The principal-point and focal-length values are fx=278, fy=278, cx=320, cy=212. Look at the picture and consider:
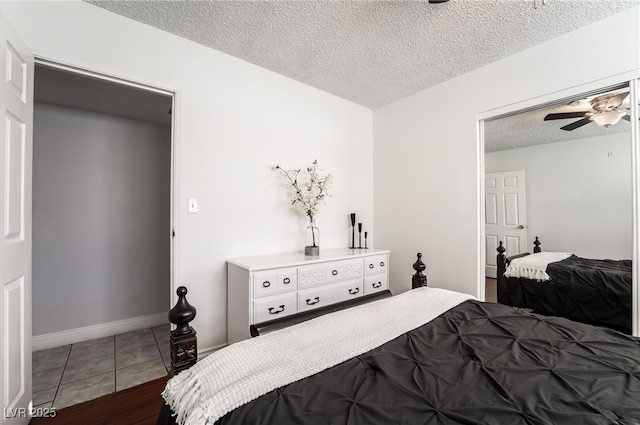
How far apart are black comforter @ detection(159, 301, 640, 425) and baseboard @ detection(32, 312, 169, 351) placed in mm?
2495

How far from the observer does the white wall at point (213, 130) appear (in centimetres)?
Answer: 185

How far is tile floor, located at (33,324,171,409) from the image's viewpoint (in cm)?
186

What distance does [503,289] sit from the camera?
8.11 feet

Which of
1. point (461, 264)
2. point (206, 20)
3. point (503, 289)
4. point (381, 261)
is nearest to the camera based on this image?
point (206, 20)

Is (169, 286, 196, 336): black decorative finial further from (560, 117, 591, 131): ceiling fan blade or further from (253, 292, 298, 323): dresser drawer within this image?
(560, 117, 591, 131): ceiling fan blade

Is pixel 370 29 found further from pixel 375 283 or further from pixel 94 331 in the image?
pixel 94 331

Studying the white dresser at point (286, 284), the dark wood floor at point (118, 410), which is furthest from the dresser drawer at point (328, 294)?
the dark wood floor at point (118, 410)

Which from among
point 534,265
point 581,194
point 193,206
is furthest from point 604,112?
point 193,206

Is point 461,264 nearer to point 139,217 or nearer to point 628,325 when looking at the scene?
point 628,325

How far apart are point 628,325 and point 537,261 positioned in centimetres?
62

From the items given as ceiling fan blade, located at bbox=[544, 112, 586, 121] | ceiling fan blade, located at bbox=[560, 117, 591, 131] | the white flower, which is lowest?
the white flower

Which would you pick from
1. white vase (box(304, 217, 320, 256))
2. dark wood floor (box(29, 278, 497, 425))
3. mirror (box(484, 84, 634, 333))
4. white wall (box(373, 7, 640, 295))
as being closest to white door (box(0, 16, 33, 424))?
dark wood floor (box(29, 278, 497, 425))

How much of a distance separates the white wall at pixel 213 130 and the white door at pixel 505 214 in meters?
1.59

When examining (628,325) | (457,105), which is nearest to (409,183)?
(457,105)
